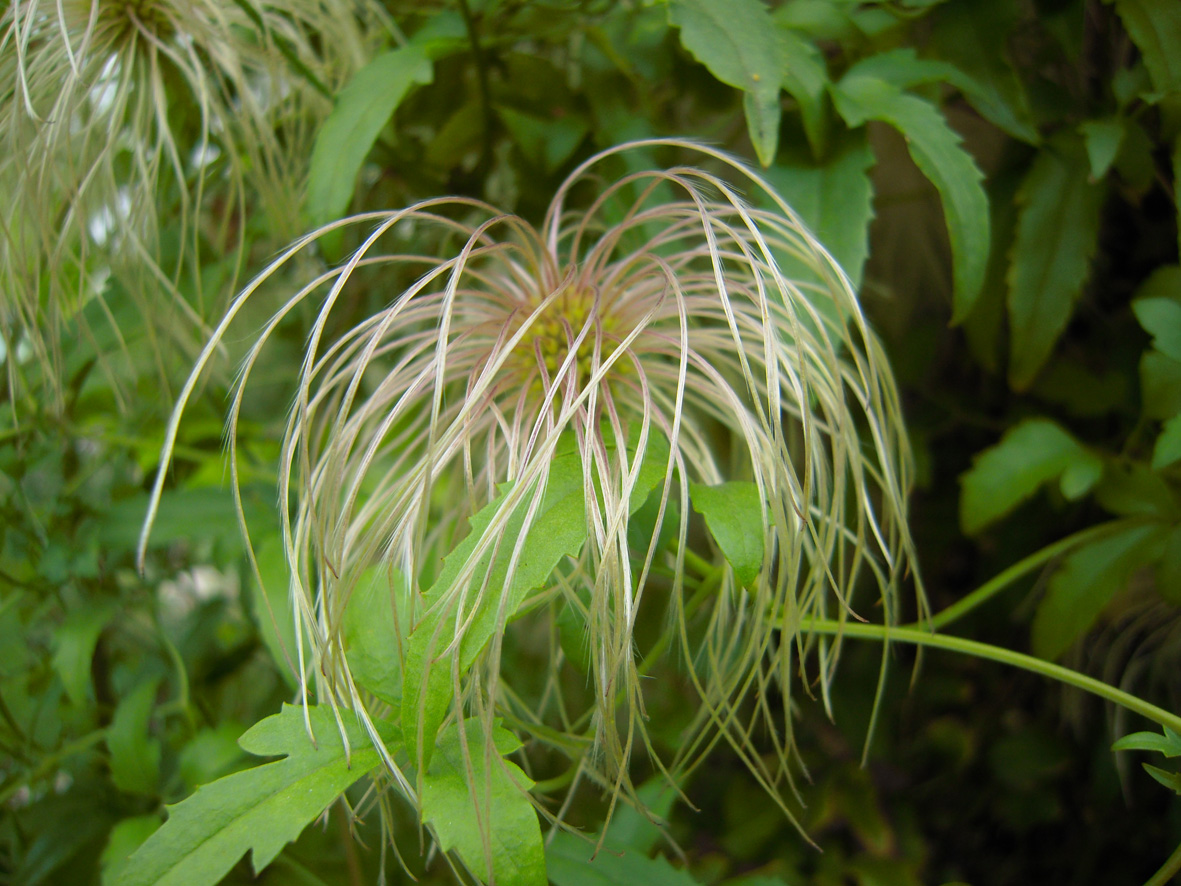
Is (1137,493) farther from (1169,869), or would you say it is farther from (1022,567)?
(1169,869)

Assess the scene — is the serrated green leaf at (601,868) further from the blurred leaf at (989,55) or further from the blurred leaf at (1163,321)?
the blurred leaf at (989,55)

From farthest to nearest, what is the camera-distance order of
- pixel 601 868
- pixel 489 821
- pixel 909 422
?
pixel 909 422 → pixel 601 868 → pixel 489 821

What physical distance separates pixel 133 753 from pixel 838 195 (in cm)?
60

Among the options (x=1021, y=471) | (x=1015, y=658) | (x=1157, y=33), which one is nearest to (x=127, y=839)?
(x=1015, y=658)

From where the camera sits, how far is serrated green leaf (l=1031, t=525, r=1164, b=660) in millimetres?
524

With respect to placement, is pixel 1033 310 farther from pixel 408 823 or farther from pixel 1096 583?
pixel 408 823

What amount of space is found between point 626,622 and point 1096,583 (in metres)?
0.39

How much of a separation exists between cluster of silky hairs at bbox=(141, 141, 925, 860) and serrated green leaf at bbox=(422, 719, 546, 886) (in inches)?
0.7

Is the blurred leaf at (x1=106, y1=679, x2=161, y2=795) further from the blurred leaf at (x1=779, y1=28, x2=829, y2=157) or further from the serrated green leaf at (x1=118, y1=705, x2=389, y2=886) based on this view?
the blurred leaf at (x1=779, y1=28, x2=829, y2=157)

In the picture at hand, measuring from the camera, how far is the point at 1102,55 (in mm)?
649

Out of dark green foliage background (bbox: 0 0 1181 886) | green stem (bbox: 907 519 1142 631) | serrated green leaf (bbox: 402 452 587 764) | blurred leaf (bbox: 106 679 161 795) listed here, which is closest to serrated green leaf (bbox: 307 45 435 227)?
dark green foliage background (bbox: 0 0 1181 886)

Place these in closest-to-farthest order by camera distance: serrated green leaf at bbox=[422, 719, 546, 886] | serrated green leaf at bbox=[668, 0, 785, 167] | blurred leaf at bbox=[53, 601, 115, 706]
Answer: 1. serrated green leaf at bbox=[422, 719, 546, 886]
2. serrated green leaf at bbox=[668, 0, 785, 167]
3. blurred leaf at bbox=[53, 601, 115, 706]

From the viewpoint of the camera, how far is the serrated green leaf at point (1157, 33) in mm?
511

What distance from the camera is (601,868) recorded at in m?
0.43
